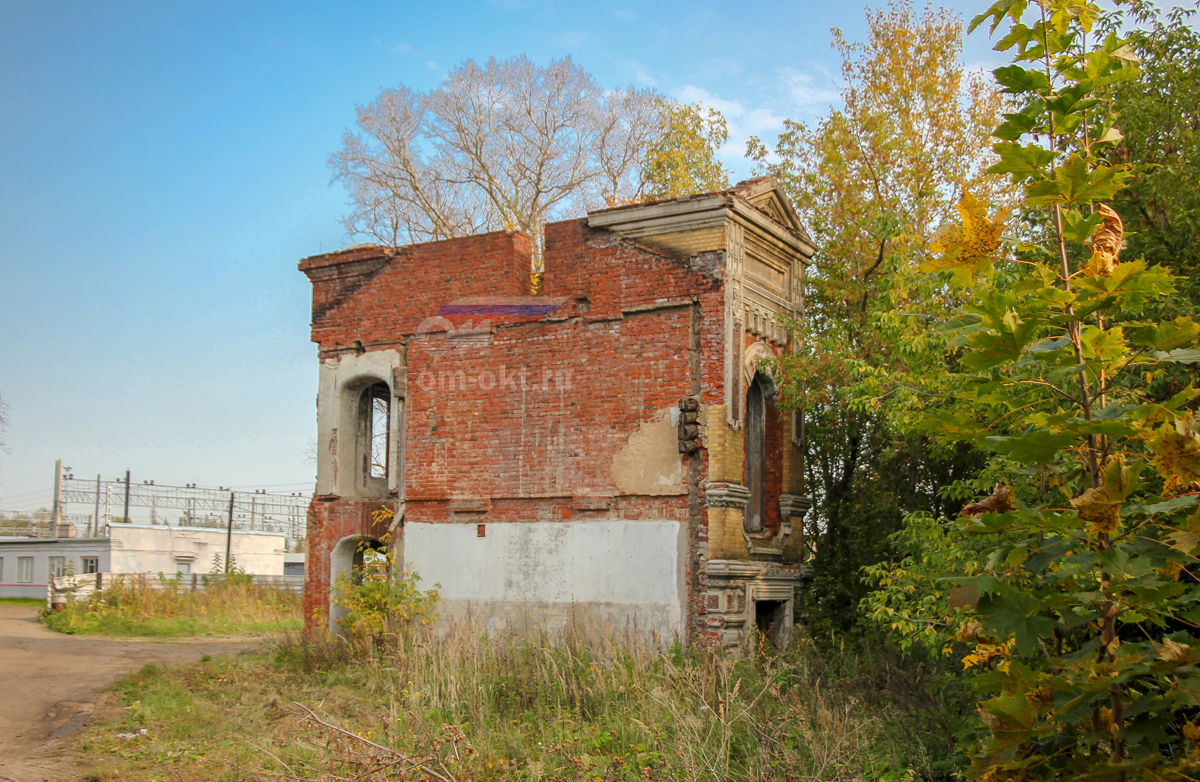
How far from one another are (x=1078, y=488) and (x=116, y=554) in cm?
3608

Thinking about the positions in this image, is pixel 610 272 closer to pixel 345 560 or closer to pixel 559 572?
pixel 559 572

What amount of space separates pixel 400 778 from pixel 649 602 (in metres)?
5.63

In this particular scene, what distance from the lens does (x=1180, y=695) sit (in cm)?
298

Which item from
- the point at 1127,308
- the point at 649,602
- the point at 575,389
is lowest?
the point at 649,602

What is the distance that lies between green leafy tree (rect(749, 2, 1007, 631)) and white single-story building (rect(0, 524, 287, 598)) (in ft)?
87.8

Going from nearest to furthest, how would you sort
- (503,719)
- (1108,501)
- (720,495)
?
(1108,501)
(503,719)
(720,495)

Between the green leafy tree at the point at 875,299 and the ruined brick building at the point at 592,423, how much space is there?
0.76m

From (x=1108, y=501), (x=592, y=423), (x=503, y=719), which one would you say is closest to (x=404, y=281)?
(x=592, y=423)

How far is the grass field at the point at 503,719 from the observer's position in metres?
7.53

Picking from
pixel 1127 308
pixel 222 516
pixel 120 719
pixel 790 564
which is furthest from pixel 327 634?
pixel 222 516

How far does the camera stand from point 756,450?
46.7ft

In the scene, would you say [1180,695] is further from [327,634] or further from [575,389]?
[327,634]

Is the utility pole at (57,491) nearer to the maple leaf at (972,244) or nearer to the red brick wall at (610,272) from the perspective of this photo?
the red brick wall at (610,272)

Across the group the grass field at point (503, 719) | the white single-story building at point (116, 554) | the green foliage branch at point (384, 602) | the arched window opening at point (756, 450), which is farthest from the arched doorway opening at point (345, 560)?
the white single-story building at point (116, 554)
